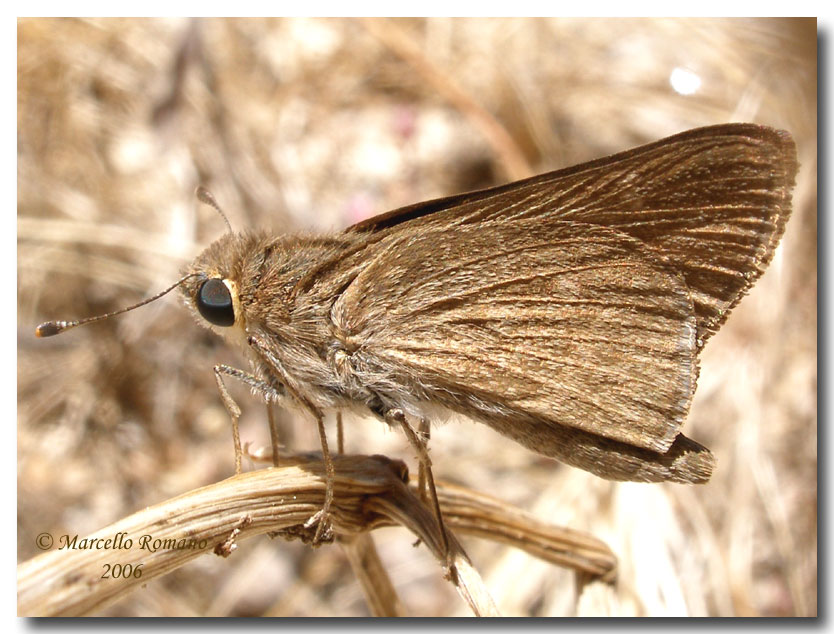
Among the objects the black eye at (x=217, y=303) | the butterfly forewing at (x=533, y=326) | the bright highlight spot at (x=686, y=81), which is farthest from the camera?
the bright highlight spot at (x=686, y=81)

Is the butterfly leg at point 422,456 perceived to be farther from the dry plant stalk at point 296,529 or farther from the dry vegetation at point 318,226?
the dry vegetation at point 318,226

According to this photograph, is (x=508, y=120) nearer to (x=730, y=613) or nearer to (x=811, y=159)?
(x=811, y=159)

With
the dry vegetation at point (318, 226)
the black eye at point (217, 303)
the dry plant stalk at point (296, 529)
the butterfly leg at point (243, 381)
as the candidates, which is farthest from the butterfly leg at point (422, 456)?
the dry vegetation at point (318, 226)

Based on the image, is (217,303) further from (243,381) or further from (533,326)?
(533,326)

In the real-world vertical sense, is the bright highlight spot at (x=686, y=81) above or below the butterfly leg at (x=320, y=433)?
above

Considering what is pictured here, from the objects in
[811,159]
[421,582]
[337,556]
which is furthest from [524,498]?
[811,159]

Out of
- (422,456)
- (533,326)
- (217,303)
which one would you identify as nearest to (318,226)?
(217,303)
